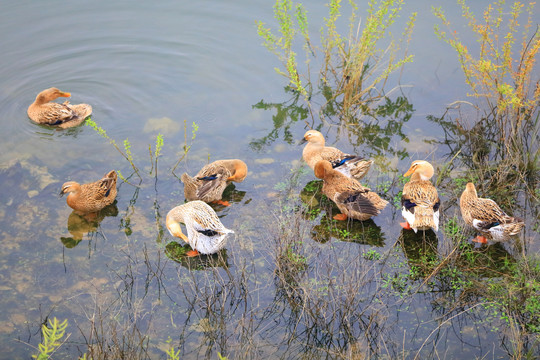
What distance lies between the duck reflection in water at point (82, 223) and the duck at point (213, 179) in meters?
1.15

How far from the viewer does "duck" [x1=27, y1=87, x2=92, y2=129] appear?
9.74 metres

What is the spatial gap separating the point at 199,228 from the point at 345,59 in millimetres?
5283

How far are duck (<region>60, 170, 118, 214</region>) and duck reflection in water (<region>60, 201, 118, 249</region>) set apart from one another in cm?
9

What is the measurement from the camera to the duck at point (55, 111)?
974 cm

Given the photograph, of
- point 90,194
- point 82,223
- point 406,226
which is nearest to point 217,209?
point 90,194

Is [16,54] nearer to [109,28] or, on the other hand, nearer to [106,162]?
[109,28]

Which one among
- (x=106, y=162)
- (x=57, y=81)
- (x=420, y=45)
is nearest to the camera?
(x=106, y=162)

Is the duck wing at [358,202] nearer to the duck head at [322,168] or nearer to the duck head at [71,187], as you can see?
the duck head at [322,168]

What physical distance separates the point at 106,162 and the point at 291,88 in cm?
390

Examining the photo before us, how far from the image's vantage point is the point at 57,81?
36.3 feet

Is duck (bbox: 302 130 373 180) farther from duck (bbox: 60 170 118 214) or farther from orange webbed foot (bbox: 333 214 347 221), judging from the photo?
duck (bbox: 60 170 118 214)

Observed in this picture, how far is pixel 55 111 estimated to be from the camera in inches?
382

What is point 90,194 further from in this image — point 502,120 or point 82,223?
point 502,120

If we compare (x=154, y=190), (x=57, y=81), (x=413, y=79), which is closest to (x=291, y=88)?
(x=413, y=79)
